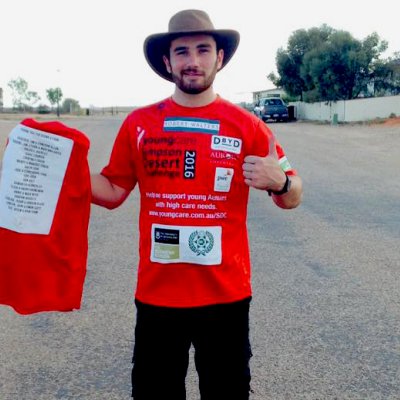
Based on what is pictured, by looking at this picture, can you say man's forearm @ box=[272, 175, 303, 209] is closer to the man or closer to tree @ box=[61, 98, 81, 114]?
the man

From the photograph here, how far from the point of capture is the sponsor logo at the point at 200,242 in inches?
99.4

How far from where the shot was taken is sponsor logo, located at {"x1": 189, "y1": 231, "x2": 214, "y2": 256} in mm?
2525

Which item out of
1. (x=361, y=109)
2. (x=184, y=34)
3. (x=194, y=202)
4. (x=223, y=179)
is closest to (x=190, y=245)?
(x=194, y=202)

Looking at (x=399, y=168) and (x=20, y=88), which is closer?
(x=399, y=168)

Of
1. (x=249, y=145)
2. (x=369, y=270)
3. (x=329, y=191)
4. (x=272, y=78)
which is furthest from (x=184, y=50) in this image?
(x=272, y=78)

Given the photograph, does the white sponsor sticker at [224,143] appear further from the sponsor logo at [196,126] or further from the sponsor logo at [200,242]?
the sponsor logo at [200,242]

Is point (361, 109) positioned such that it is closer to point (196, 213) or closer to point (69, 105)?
point (196, 213)

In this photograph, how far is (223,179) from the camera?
2537 millimetres

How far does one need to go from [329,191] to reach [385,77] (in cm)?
4031

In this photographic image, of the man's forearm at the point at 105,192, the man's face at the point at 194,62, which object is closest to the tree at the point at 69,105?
the man's forearm at the point at 105,192

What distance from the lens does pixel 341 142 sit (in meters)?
24.8

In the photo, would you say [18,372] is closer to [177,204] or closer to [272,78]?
[177,204]

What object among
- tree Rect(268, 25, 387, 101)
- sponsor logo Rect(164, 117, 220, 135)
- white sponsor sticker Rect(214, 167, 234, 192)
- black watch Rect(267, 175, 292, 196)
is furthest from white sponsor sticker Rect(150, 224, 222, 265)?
tree Rect(268, 25, 387, 101)

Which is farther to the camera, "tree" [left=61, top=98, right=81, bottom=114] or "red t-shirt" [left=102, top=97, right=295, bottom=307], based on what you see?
"tree" [left=61, top=98, right=81, bottom=114]
